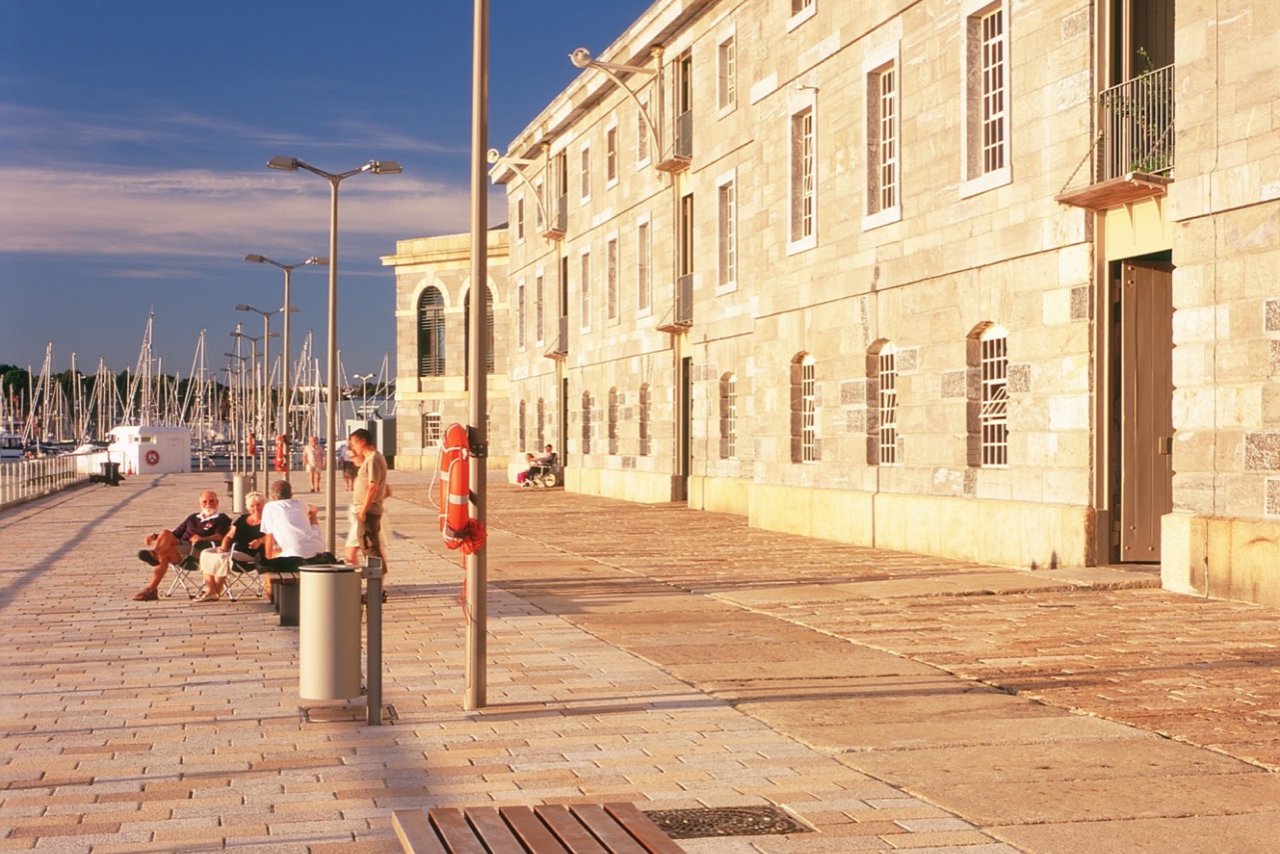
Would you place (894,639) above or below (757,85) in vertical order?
below

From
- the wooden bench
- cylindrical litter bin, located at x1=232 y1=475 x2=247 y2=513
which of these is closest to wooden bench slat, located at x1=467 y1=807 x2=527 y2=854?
the wooden bench

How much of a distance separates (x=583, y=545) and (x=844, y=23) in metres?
8.57

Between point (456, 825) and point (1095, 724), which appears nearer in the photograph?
point (456, 825)

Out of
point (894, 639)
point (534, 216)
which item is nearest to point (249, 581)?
point (894, 639)

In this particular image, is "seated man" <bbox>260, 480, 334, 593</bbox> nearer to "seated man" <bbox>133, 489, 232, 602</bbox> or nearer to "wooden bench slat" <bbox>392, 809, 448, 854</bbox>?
"seated man" <bbox>133, 489, 232, 602</bbox>

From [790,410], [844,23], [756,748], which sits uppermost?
[844,23]

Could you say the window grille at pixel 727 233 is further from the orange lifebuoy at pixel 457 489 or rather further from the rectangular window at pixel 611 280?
the orange lifebuoy at pixel 457 489

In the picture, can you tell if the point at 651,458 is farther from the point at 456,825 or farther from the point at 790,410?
the point at 456,825

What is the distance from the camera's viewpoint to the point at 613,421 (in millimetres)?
42469

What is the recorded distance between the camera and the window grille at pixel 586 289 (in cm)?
4484

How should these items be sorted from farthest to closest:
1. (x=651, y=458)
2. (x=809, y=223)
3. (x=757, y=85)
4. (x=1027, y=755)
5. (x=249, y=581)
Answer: (x=651, y=458)
(x=757, y=85)
(x=809, y=223)
(x=249, y=581)
(x=1027, y=755)

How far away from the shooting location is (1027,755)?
26.6ft

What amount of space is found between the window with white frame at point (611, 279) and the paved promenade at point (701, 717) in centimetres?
2500

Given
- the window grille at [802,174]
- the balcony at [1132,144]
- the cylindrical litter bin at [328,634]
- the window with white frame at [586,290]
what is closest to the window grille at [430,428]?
the window with white frame at [586,290]
